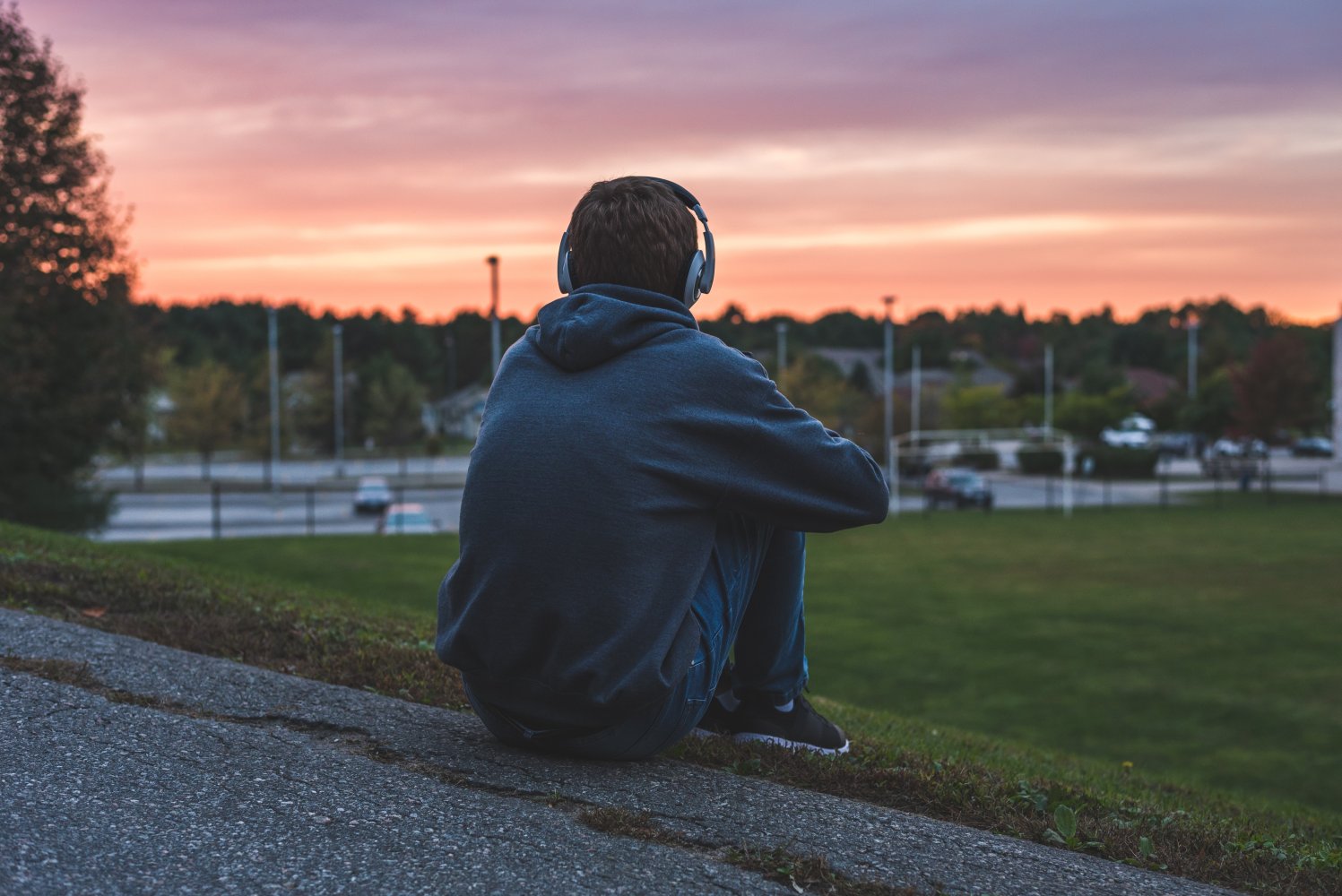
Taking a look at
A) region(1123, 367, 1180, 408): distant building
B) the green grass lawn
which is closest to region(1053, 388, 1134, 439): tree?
region(1123, 367, 1180, 408): distant building

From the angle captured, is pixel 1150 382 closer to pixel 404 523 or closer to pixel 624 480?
pixel 404 523

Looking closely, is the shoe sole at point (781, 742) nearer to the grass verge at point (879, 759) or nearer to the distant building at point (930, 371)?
the grass verge at point (879, 759)

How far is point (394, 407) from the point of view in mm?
69812

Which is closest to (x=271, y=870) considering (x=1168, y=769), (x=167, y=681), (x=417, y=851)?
(x=417, y=851)

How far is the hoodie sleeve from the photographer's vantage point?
2678mm

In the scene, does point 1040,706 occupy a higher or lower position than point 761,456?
lower

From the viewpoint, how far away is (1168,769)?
9.48 m

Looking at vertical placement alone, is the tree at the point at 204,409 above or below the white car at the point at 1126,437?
above

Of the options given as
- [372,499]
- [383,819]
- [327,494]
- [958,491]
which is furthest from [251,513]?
[383,819]

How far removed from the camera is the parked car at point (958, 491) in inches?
1698

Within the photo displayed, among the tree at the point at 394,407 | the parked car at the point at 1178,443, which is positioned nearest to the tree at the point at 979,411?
the parked car at the point at 1178,443

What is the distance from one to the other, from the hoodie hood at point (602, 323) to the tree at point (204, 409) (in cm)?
5967

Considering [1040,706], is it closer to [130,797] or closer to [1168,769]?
[1168,769]

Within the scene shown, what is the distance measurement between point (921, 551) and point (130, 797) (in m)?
26.1
